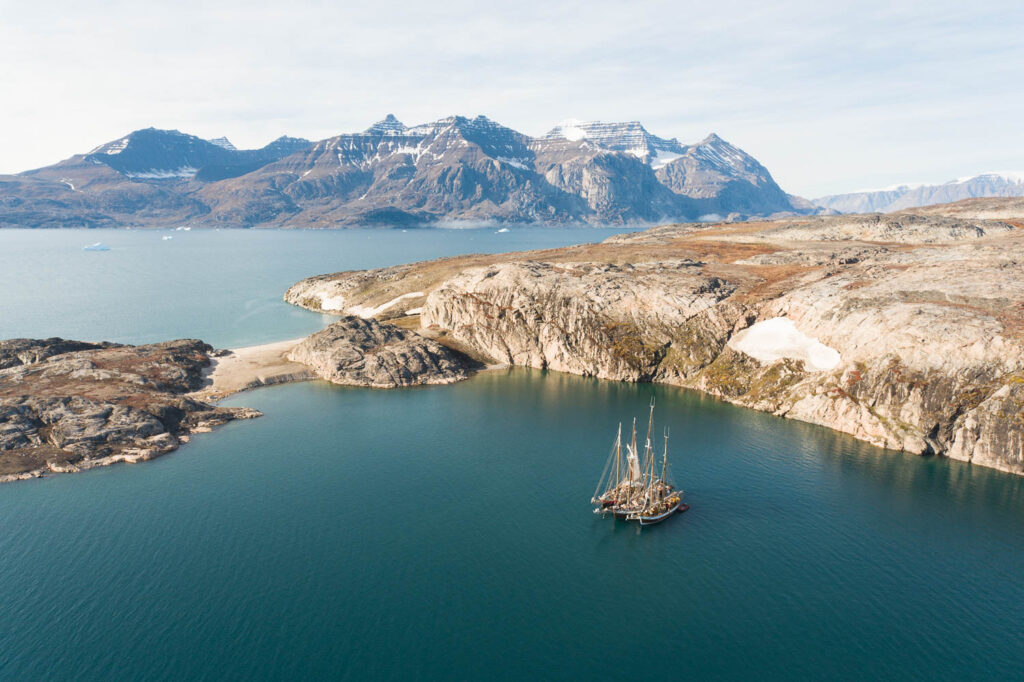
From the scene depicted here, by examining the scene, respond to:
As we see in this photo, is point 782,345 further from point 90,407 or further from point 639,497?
point 90,407

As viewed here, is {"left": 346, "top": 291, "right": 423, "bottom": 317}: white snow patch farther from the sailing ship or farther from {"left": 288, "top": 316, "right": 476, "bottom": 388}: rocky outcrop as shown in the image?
the sailing ship

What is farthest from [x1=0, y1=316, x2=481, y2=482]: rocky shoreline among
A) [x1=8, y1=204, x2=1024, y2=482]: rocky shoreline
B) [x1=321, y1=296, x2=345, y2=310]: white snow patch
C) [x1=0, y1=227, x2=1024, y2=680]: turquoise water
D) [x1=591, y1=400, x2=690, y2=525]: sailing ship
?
[x1=591, y1=400, x2=690, y2=525]: sailing ship

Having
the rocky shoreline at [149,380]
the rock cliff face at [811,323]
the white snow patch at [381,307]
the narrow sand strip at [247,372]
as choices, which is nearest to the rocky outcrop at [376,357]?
the rocky shoreline at [149,380]

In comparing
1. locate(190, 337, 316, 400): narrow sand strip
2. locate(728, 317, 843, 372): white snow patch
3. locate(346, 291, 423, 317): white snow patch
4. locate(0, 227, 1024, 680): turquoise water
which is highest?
locate(346, 291, 423, 317): white snow patch

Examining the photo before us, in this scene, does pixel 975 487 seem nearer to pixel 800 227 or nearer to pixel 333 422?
pixel 333 422

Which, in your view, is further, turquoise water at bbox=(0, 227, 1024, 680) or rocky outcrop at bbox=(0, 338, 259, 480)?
rocky outcrop at bbox=(0, 338, 259, 480)

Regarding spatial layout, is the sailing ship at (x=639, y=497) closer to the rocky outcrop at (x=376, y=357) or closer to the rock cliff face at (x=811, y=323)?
the rock cliff face at (x=811, y=323)

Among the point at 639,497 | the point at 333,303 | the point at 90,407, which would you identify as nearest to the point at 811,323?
the point at 639,497
